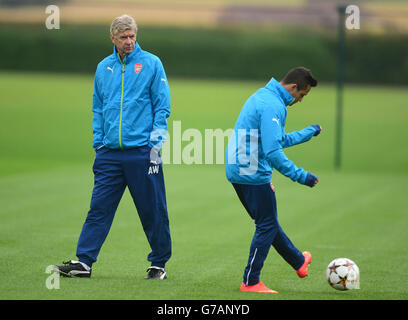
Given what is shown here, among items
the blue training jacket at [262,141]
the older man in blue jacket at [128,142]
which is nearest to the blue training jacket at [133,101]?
the older man in blue jacket at [128,142]

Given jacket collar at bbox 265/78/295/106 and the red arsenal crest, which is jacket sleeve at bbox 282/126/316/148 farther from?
the red arsenal crest

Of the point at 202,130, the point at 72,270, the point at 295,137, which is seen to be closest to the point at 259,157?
the point at 295,137

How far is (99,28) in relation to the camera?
4553cm

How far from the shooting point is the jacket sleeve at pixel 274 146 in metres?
6.37

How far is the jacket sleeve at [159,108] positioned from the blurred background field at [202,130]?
4.30 feet

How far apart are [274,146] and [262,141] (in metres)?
0.12

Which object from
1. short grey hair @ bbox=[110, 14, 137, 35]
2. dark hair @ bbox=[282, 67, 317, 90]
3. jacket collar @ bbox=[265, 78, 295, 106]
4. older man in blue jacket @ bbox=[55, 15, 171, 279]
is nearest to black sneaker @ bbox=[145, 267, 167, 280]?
older man in blue jacket @ bbox=[55, 15, 171, 279]

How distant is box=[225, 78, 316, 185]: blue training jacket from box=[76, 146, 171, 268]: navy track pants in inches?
30.7

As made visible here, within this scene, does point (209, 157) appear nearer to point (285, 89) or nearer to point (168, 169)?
point (168, 169)

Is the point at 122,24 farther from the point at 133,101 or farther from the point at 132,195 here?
the point at 132,195

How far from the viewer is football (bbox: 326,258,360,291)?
6.73 m

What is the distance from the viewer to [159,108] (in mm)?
6898

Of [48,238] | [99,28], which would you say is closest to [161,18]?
[99,28]
